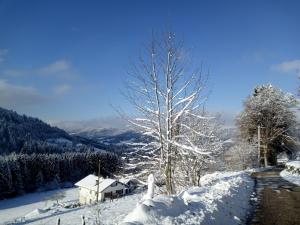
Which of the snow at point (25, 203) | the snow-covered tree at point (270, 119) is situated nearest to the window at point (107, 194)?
the snow at point (25, 203)

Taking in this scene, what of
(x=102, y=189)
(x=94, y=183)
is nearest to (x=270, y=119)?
(x=102, y=189)

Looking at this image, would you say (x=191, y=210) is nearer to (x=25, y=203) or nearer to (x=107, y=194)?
(x=107, y=194)

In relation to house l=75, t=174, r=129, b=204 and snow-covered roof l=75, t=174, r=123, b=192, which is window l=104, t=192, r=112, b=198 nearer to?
house l=75, t=174, r=129, b=204

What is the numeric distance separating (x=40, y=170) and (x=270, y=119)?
238 feet

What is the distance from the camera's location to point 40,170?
97.0 m

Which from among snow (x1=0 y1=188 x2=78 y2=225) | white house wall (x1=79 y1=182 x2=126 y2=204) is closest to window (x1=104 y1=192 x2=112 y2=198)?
white house wall (x1=79 y1=182 x2=126 y2=204)

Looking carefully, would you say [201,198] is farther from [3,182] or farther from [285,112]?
[3,182]

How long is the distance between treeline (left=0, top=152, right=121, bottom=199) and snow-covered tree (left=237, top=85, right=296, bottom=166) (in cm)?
3767

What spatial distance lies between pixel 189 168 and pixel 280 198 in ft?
16.6

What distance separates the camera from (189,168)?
18.3 m

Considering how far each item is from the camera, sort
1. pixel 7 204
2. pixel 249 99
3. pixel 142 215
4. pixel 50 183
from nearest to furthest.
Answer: pixel 142 215 → pixel 249 99 → pixel 7 204 → pixel 50 183

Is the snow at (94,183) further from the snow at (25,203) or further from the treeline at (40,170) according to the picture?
the snow at (25,203)

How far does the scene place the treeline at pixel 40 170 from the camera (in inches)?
3312

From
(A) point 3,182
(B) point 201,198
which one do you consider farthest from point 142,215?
(A) point 3,182
